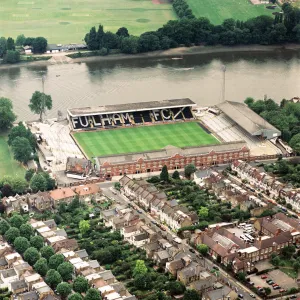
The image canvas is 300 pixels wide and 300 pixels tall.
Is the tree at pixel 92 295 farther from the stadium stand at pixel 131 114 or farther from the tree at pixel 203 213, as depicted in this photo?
the stadium stand at pixel 131 114

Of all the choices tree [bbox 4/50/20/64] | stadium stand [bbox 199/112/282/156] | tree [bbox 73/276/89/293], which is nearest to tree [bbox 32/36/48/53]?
tree [bbox 4/50/20/64]

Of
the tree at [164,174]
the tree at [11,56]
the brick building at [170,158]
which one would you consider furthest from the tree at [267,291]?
the tree at [11,56]

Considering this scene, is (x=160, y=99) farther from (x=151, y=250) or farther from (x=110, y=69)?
(x=151, y=250)

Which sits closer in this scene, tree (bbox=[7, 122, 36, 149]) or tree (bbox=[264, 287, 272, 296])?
tree (bbox=[264, 287, 272, 296])

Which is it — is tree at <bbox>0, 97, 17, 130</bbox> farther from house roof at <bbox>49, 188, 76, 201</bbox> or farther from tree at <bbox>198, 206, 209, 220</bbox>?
tree at <bbox>198, 206, 209, 220</bbox>

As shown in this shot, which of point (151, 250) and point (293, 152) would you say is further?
point (293, 152)

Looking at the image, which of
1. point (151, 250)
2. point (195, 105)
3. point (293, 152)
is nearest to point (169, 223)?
point (151, 250)

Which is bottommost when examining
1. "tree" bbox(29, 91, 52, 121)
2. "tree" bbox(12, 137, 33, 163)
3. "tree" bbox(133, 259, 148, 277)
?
"tree" bbox(133, 259, 148, 277)
